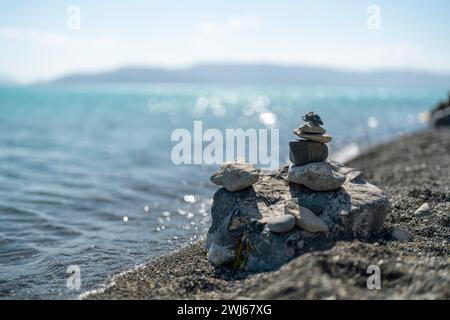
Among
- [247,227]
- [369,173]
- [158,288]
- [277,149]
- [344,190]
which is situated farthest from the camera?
[277,149]

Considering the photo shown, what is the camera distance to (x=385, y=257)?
7.43 m

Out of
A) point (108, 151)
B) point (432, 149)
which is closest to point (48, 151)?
point (108, 151)

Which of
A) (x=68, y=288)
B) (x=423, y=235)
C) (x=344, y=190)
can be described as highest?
(x=344, y=190)

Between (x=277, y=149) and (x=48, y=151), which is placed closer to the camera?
(x=48, y=151)

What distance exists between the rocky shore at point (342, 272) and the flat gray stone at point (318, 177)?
3.90 feet

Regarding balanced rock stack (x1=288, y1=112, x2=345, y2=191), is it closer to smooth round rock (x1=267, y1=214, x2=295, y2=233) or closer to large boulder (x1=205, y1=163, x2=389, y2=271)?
large boulder (x1=205, y1=163, x2=389, y2=271)

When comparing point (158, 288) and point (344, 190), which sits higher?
point (344, 190)

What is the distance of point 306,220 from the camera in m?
8.52

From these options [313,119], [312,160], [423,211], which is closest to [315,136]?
[313,119]

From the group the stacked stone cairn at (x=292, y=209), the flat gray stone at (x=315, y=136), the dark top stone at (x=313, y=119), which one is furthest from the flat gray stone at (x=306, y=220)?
the dark top stone at (x=313, y=119)

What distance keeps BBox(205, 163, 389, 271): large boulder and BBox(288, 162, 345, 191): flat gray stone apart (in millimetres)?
160
